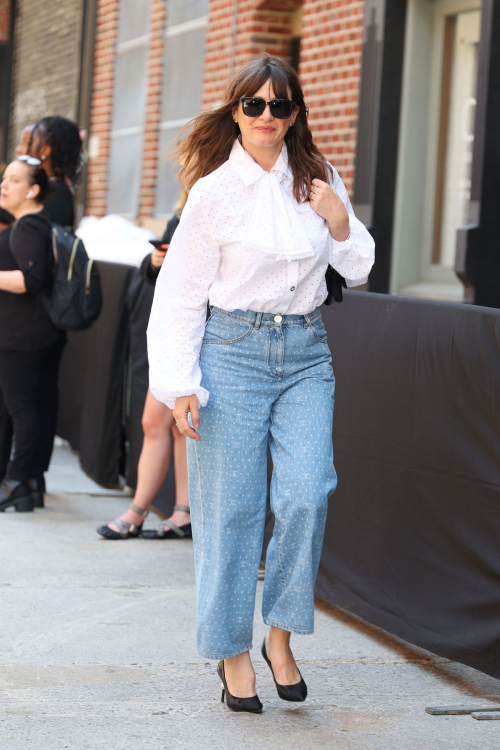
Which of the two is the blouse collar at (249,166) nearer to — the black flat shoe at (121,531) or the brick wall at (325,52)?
the black flat shoe at (121,531)

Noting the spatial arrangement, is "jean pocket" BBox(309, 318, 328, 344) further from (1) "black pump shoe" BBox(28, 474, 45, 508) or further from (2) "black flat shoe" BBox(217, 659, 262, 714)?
(1) "black pump shoe" BBox(28, 474, 45, 508)

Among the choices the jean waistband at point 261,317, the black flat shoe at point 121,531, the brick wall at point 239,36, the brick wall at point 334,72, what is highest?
the brick wall at point 239,36

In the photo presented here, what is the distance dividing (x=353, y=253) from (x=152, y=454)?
2709 millimetres

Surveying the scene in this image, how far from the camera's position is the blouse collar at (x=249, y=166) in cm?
363

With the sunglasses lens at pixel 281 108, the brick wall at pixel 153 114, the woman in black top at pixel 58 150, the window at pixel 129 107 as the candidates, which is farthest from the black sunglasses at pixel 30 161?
the window at pixel 129 107

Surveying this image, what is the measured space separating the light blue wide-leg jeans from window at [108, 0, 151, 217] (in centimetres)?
953

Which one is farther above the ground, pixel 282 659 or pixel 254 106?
pixel 254 106

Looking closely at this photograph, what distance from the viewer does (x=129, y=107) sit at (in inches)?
527

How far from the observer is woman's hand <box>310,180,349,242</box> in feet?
12.0

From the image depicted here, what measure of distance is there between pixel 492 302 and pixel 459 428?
3.25 m

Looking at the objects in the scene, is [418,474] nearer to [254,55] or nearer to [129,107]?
[254,55]

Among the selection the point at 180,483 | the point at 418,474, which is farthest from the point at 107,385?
the point at 418,474

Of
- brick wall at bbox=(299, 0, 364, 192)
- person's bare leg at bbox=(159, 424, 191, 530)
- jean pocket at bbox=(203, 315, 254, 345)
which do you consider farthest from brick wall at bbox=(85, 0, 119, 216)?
jean pocket at bbox=(203, 315, 254, 345)

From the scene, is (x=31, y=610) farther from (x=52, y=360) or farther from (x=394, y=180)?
(x=394, y=180)
